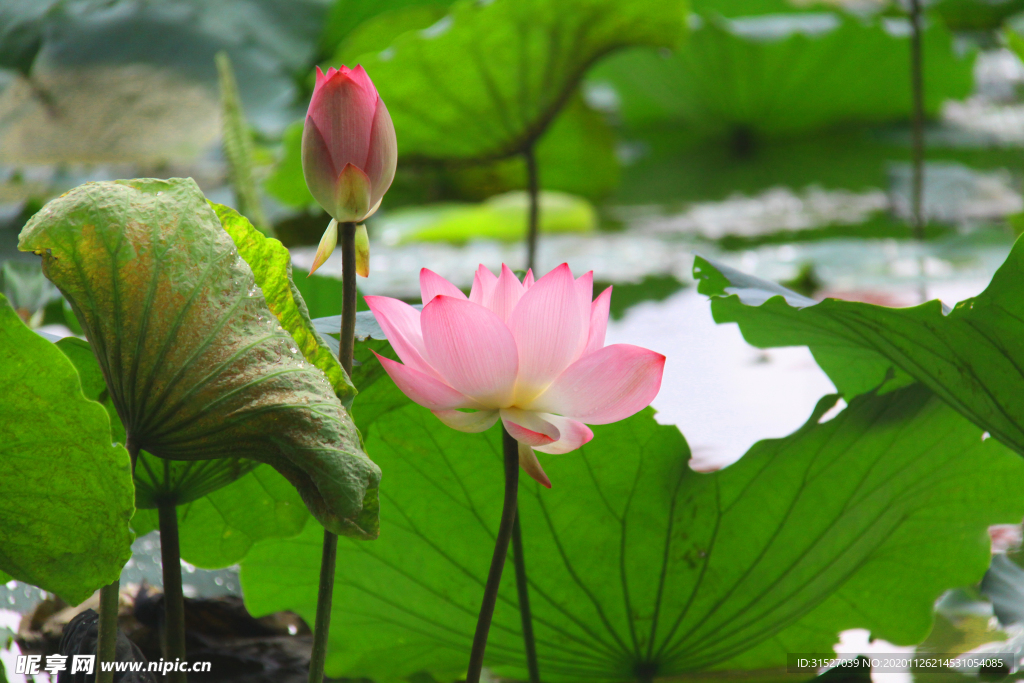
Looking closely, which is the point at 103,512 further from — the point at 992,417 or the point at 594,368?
the point at 992,417

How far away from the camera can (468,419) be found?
309 millimetres

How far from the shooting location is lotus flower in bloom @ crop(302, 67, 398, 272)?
30 centimetres

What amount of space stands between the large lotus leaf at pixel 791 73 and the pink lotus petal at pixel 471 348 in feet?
5.00

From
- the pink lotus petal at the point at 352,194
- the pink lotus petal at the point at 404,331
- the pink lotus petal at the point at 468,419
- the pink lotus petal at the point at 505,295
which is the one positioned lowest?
the pink lotus petal at the point at 468,419

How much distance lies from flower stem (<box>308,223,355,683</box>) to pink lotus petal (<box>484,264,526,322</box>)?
5cm

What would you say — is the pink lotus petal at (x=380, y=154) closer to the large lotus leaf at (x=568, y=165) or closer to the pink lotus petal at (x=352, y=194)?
the pink lotus petal at (x=352, y=194)

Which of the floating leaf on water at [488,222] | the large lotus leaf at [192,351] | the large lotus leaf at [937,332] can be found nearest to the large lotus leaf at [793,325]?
the large lotus leaf at [937,332]

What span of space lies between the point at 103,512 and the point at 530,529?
0.71ft

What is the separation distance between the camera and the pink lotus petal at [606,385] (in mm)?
288

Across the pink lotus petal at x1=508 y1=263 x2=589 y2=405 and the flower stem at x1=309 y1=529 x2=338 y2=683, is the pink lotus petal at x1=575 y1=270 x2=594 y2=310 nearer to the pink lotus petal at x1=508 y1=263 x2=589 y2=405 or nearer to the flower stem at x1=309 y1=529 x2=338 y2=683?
the pink lotus petal at x1=508 y1=263 x2=589 y2=405

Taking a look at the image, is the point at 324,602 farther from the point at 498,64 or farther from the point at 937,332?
the point at 498,64

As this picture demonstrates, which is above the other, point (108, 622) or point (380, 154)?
point (380, 154)

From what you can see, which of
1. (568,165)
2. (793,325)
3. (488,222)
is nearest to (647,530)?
(793,325)

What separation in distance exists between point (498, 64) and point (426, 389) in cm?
80
